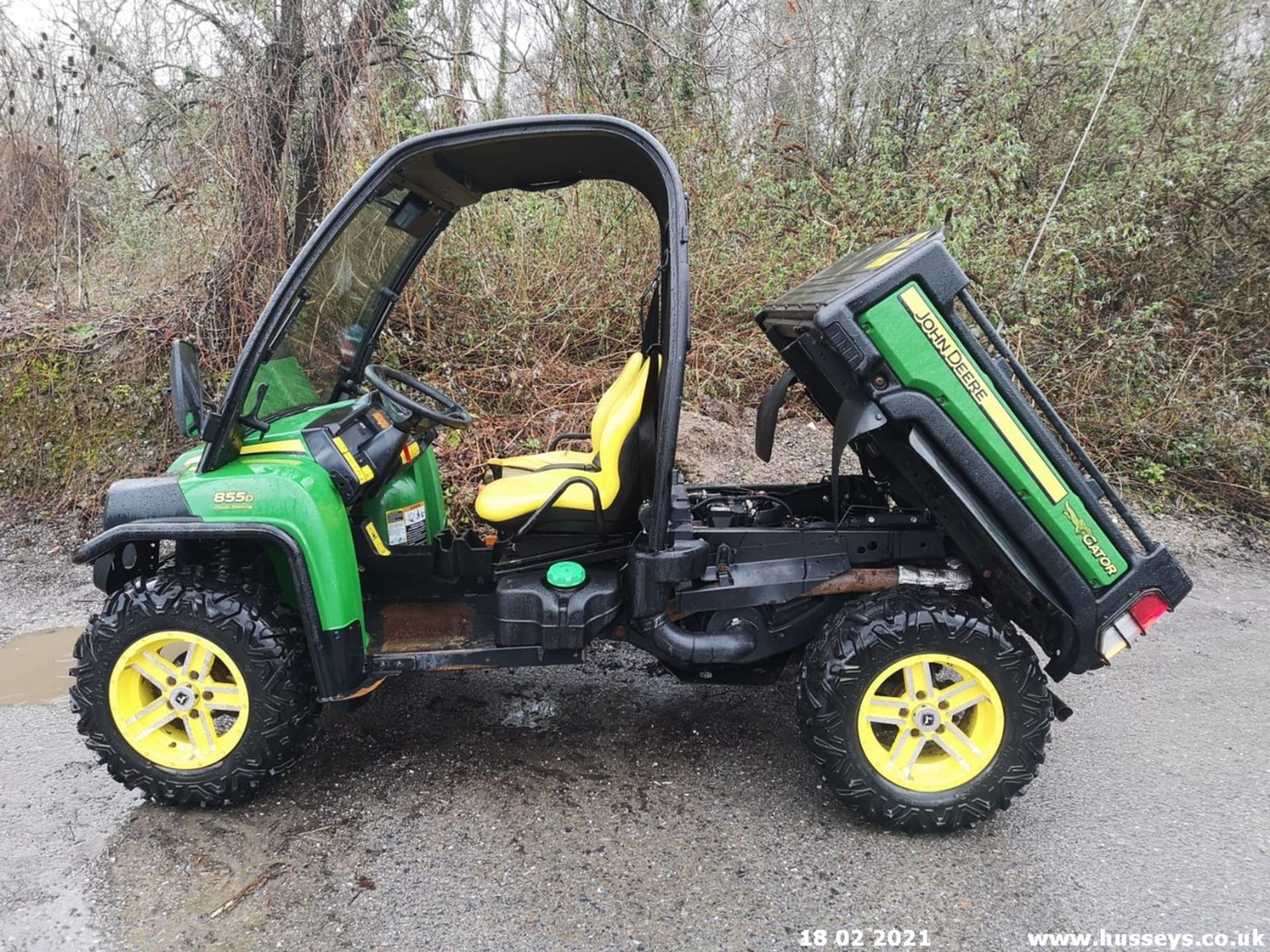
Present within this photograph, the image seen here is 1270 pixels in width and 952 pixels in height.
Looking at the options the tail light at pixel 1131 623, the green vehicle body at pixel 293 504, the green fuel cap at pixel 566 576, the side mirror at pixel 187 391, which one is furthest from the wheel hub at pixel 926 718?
the side mirror at pixel 187 391

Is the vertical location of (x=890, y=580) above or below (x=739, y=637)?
above

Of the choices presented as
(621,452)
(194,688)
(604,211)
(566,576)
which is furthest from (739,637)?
(604,211)

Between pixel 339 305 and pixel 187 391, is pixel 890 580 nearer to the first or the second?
pixel 339 305

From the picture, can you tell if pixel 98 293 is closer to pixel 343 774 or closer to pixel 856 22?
pixel 343 774

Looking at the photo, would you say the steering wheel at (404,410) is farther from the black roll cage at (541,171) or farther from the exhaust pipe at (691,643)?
the exhaust pipe at (691,643)

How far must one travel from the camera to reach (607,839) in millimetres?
2631

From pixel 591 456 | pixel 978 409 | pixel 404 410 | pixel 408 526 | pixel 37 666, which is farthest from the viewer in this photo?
pixel 37 666

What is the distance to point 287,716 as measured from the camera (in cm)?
267

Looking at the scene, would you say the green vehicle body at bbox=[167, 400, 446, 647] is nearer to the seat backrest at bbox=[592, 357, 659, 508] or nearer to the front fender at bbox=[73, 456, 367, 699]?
the front fender at bbox=[73, 456, 367, 699]

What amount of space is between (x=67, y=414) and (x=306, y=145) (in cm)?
257

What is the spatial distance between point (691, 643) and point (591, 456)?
3.15 ft

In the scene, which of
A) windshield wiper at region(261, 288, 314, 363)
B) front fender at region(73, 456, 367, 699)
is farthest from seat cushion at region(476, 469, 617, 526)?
windshield wiper at region(261, 288, 314, 363)

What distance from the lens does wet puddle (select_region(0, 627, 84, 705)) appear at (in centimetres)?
353

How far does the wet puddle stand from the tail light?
4.01 meters
